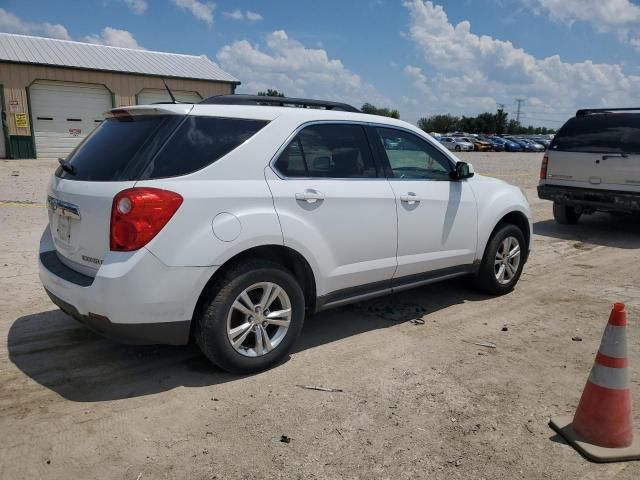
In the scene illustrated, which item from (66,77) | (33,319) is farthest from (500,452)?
(66,77)

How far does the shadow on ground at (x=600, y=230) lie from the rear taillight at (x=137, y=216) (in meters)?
7.57

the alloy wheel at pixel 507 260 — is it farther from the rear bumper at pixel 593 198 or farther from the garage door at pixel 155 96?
the garage door at pixel 155 96

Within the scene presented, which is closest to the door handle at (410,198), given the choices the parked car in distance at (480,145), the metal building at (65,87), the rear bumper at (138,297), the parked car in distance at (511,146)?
the rear bumper at (138,297)

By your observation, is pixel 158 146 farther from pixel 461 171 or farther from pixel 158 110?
pixel 461 171

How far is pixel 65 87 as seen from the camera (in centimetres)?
2488

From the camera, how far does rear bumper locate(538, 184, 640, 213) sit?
8453mm

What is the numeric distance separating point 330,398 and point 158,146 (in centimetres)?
193

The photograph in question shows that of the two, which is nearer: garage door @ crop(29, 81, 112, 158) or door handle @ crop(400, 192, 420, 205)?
door handle @ crop(400, 192, 420, 205)

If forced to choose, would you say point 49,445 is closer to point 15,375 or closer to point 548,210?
point 15,375

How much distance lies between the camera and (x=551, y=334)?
4.65m

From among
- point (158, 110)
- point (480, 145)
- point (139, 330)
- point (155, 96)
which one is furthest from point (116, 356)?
point (480, 145)

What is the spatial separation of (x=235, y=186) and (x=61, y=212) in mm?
1237

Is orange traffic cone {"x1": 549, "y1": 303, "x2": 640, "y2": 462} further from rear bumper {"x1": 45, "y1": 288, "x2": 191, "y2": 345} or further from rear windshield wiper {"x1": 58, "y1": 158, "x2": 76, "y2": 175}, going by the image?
rear windshield wiper {"x1": 58, "y1": 158, "x2": 76, "y2": 175}

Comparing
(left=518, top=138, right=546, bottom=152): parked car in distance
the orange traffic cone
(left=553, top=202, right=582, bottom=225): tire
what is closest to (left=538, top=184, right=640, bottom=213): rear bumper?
(left=553, top=202, right=582, bottom=225): tire
